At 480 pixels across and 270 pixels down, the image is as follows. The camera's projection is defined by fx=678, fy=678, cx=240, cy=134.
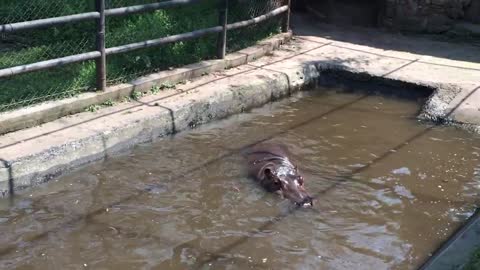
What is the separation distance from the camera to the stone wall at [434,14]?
11391 mm

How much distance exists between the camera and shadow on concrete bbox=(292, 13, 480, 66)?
1027 centimetres

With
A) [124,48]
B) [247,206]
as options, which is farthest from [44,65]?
[247,206]

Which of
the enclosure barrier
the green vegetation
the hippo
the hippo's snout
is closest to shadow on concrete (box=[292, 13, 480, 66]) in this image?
the enclosure barrier

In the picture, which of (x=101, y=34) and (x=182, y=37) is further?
(x=182, y=37)

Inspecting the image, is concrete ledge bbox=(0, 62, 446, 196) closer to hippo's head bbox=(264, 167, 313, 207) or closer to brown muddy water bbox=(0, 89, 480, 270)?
brown muddy water bbox=(0, 89, 480, 270)

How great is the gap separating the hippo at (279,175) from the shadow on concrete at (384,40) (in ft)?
15.5

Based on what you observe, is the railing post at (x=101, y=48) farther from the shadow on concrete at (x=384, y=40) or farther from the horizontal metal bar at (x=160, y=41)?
the shadow on concrete at (x=384, y=40)

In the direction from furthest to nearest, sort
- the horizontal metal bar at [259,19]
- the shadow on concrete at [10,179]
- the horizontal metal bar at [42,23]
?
1. the horizontal metal bar at [259,19]
2. the horizontal metal bar at [42,23]
3. the shadow on concrete at [10,179]

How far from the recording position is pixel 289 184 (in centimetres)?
578

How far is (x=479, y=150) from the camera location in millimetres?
7020

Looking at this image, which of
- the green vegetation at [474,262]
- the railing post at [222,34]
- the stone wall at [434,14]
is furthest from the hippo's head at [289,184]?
the stone wall at [434,14]

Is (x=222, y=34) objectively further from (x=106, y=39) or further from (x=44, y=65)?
(x=44, y=65)

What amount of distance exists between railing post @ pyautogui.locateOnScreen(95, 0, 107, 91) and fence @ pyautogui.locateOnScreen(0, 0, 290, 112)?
0.03ft

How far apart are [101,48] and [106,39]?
134 centimetres
